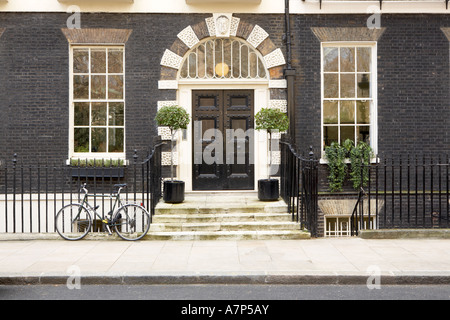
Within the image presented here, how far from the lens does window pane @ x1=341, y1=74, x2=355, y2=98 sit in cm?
1095

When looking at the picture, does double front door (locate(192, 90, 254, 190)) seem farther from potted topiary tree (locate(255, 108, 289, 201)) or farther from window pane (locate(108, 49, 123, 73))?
window pane (locate(108, 49, 123, 73))

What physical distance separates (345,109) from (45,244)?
6.66 meters

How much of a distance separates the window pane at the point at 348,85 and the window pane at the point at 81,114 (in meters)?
5.53

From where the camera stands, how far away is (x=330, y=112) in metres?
10.9

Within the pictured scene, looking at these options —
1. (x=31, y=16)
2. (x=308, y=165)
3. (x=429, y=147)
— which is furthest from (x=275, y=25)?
(x=31, y=16)

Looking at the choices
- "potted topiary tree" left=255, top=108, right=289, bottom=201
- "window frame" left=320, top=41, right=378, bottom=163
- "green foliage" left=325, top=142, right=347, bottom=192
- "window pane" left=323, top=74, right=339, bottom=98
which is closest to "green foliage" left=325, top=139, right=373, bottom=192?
"green foliage" left=325, top=142, right=347, bottom=192

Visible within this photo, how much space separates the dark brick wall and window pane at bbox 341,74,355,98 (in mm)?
565

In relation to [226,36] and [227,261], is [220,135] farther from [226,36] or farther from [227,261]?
[227,261]

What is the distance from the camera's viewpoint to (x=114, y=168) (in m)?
10.4

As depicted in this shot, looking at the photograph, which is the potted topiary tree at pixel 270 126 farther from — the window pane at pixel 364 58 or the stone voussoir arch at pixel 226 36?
the window pane at pixel 364 58

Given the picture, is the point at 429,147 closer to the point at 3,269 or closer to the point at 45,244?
the point at 45,244

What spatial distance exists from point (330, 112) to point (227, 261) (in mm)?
5182

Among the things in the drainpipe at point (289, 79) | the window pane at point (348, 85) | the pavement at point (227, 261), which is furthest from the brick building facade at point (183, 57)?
the pavement at point (227, 261)

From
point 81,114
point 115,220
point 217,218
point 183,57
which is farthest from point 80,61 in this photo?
point 217,218
